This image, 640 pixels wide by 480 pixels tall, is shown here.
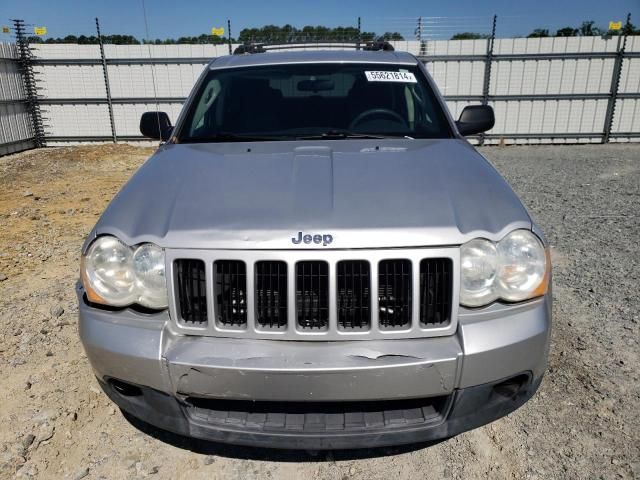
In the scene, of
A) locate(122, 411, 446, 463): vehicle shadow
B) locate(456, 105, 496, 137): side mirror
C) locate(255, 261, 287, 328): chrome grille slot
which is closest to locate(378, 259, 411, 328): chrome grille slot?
locate(255, 261, 287, 328): chrome grille slot

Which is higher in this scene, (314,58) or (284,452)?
(314,58)

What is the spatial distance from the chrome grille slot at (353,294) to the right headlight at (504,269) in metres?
0.36

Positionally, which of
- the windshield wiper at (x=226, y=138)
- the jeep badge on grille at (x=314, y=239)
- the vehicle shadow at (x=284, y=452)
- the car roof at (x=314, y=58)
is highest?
the car roof at (x=314, y=58)

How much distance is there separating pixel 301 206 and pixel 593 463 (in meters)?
1.68

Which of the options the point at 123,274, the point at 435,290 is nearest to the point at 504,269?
the point at 435,290

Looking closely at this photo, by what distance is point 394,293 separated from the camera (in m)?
1.82

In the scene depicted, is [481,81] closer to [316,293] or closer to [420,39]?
[420,39]

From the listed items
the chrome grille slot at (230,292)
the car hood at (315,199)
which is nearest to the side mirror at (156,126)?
the car hood at (315,199)

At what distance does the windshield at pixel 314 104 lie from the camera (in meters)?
3.03

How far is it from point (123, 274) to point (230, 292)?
44cm

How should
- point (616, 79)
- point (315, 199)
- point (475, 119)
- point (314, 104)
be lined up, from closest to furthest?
point (315, 199)
point (314, 104)
point (475, 119)
point (616, 79)

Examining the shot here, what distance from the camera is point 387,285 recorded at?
1.81m

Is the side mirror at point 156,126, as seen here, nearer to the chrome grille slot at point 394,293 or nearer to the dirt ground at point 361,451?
the dirt ground at point 361,451

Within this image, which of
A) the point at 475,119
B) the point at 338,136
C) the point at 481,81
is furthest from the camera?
the point at 481,81
